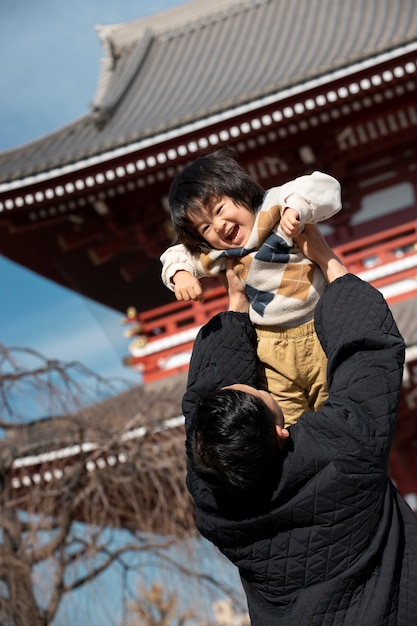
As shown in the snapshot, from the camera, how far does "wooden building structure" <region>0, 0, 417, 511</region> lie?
642 cm

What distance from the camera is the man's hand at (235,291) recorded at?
5.62 feet

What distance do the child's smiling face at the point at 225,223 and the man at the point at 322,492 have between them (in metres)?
0.30

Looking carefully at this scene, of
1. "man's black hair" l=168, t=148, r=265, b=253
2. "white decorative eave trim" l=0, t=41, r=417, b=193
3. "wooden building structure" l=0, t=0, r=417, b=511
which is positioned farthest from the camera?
"wooden building structure" l=0, t=0, r=417, b=511

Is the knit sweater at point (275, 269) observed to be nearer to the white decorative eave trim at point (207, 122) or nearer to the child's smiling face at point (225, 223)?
the child's smiling face at point (225, 223)

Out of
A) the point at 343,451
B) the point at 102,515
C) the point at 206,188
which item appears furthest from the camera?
the point at 102,515

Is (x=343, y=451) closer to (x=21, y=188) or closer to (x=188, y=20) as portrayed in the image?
(x=21, y=188)

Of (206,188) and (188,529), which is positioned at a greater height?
(206,188)

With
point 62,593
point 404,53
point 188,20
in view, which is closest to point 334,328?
point 62,593

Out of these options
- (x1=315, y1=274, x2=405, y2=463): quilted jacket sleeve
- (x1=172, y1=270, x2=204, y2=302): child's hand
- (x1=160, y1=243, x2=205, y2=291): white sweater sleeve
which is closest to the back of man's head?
(x1=315, y1=274, x2=405, y2=463): quilted jacket sleeve

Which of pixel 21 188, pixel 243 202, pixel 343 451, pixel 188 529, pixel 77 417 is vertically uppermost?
pixel 243 202

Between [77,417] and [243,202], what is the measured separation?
3770 millimetres

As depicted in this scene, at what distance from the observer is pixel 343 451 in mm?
1366

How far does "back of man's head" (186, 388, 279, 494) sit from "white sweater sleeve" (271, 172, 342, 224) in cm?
39

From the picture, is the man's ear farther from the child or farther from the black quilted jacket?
the child
